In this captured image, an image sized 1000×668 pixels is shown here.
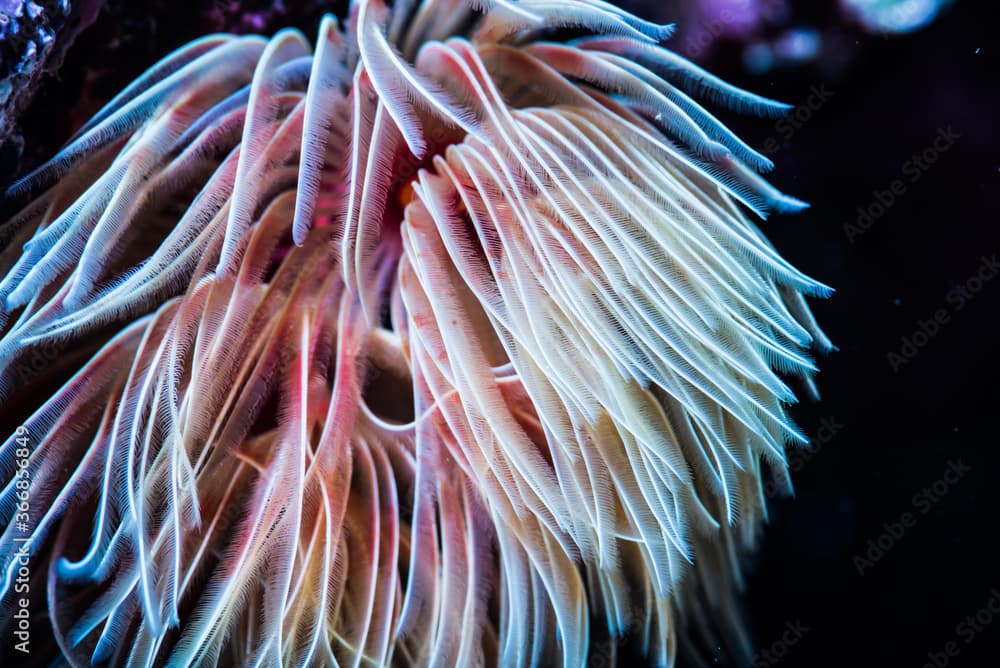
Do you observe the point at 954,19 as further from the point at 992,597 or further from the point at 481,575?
the point at 481,575

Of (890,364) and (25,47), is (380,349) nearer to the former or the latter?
(25,47)

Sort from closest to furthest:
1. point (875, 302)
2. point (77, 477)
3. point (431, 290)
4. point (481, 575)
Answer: point (431, 290) < point (77, 477) < point (481, 575) < point (875, 302)

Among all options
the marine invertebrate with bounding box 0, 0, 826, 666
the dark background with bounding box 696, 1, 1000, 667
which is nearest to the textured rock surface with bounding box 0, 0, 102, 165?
the marine invertebrate with bounding box 0, 0, 826, 666

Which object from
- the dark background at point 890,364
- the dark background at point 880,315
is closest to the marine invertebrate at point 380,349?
the dark background at point 880,315

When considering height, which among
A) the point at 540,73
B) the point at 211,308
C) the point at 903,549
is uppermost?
the point at 540,73

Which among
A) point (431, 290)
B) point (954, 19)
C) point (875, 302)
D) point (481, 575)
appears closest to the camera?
point (431, 290)

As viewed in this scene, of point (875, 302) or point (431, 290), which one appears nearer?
point (431, 290)

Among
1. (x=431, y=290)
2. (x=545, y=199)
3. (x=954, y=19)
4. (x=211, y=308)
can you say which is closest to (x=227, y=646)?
(x=211, y=308)
